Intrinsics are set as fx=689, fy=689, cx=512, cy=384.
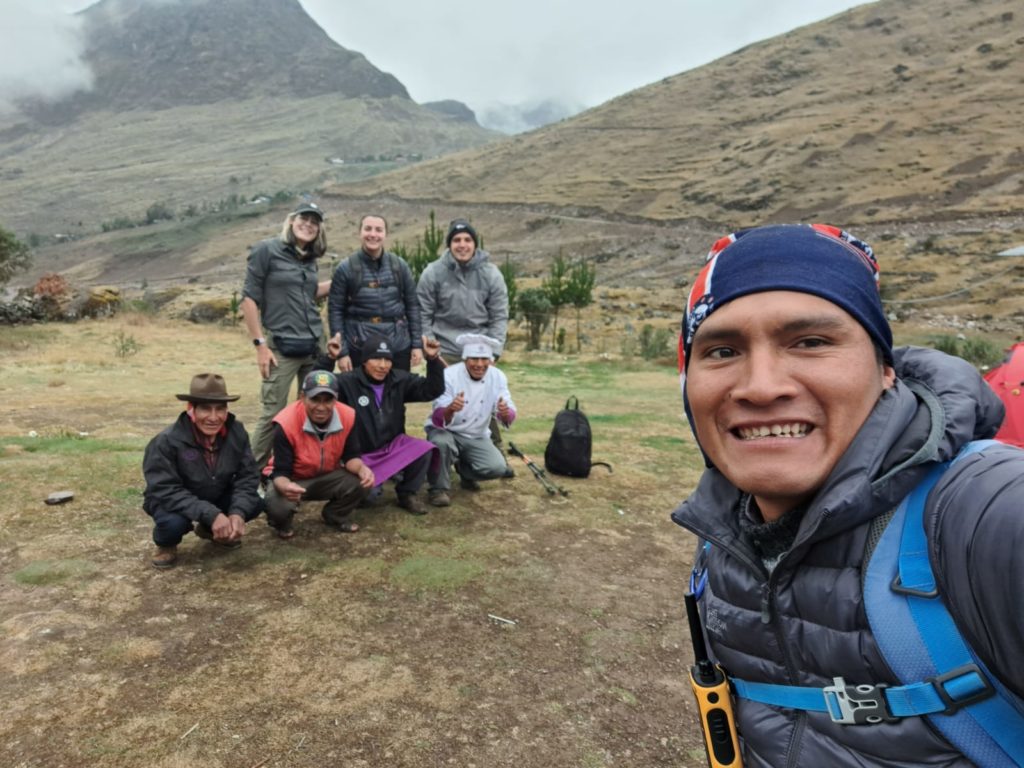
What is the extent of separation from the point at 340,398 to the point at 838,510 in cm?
400

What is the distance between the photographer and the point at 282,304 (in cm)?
504

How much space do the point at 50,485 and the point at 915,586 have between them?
5.66 metres

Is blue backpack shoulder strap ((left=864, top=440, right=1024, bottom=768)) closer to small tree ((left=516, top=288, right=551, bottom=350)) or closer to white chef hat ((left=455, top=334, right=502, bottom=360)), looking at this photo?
white chef hat ((left=455, top=334, right=502, bottom=360))

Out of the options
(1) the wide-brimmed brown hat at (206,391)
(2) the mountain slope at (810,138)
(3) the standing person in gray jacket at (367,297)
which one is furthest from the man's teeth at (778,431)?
(2) the mountain slope at (810,138)

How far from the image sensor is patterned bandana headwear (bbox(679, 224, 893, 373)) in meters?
1.19

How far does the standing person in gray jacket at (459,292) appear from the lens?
5.82 metres

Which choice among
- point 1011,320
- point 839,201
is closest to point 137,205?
point 839,201

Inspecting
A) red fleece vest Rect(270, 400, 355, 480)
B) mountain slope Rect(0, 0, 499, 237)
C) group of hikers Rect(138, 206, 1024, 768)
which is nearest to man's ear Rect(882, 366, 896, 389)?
group of hikers Rect(138, 206, 1024, 768)

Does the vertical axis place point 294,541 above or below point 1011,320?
below

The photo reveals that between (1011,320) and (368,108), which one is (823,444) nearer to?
(1011,320)

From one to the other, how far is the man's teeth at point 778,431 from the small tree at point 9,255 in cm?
2548

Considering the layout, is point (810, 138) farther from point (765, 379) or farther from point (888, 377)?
point (765, 379)

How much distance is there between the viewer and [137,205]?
11162 centimetres

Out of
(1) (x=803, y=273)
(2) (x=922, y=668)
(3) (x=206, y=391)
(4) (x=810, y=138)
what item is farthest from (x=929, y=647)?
(4) (x=810, y=138)
